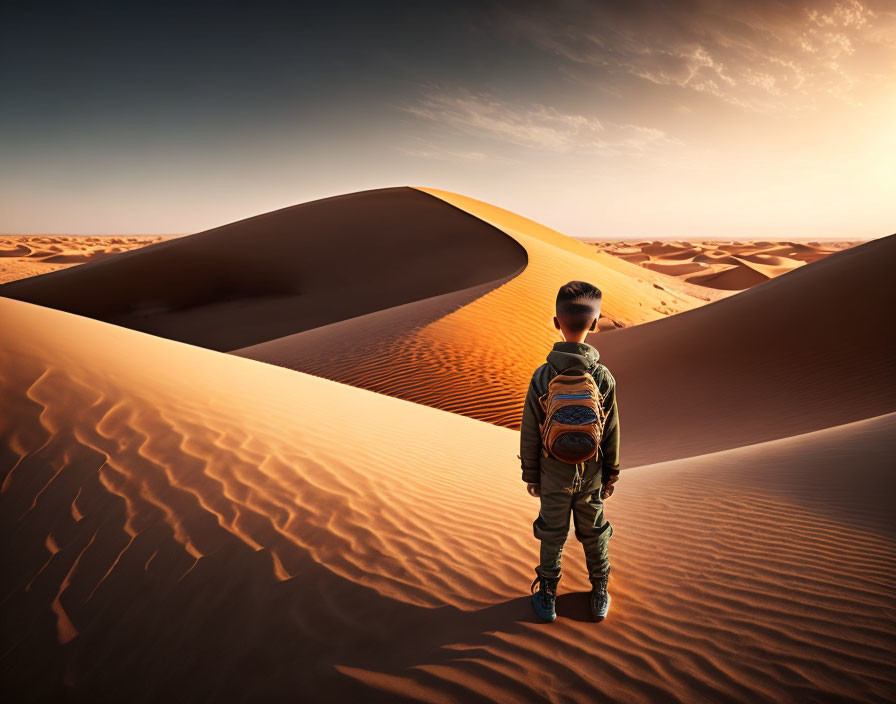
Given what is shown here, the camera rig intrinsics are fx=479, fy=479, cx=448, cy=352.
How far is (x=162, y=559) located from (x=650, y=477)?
4208 mm

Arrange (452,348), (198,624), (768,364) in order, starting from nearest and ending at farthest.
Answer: (198,624)
(768,364)
(452,348)

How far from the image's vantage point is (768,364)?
27.9ft

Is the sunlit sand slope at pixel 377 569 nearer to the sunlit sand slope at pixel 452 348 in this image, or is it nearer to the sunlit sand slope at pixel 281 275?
the sunlit sand slope at pixel 452 348

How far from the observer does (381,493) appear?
3748 millimetres

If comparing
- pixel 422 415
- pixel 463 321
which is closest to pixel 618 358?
pixel 463 321

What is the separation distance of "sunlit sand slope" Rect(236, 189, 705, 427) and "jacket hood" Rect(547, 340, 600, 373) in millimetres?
6069

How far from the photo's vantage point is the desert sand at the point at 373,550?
2125mm

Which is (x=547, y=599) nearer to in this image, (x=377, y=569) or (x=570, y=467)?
(x=570, y=467)

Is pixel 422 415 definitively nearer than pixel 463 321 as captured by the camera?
Yes

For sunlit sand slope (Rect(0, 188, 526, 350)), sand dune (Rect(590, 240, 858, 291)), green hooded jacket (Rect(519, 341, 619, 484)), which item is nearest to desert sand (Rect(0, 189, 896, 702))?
green hooded jacket (Rect(519, 341, 619, 484))

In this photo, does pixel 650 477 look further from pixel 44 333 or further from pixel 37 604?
pixel 44 333

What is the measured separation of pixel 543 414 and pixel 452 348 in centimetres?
821

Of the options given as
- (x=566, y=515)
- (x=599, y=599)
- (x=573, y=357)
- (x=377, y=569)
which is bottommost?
(x=377, y=569)

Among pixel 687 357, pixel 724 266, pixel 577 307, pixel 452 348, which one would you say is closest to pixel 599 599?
pixel 577 307
